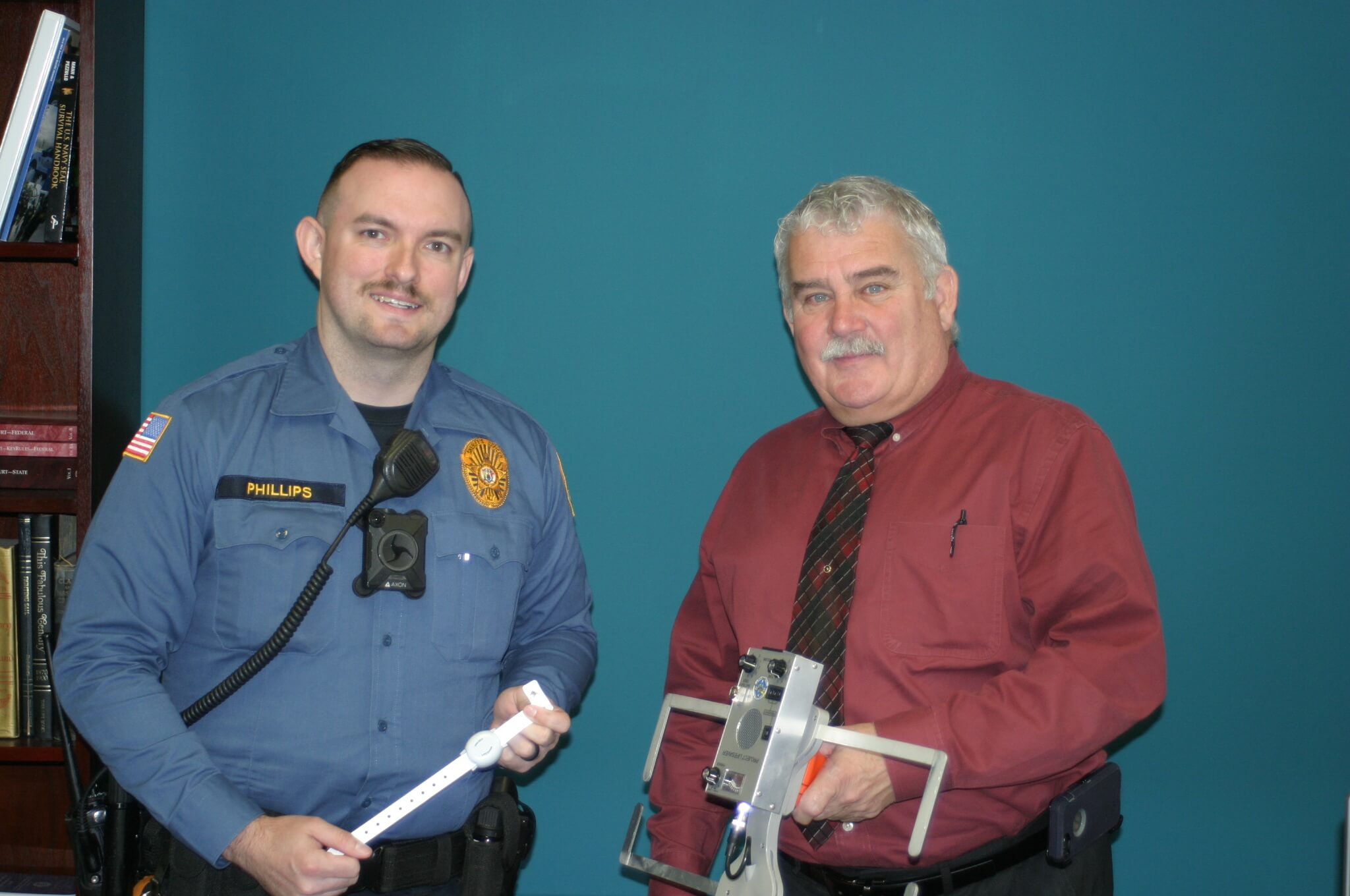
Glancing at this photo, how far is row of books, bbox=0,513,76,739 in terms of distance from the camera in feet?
7.42

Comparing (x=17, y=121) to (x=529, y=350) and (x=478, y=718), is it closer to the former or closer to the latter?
(x=529, y=350)

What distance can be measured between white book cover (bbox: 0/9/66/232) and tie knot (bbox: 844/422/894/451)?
183 centimetres

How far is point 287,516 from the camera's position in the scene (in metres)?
1.87

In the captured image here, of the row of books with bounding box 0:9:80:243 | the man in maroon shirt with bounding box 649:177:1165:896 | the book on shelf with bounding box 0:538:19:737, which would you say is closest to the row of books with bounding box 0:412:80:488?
the book on shelf with bounding box 0:538:19:737

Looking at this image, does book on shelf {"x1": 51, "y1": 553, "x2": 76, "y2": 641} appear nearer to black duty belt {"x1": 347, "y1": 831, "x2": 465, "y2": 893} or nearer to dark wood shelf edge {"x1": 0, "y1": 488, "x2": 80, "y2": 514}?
dark wood shelf edge {"x1": 0, "y1": 488, "x2": 80, "y2": 514}

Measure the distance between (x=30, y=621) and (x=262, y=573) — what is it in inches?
31.4

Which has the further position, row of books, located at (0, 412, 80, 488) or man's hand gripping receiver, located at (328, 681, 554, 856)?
row of books, located at (0, 412, 80, 488)

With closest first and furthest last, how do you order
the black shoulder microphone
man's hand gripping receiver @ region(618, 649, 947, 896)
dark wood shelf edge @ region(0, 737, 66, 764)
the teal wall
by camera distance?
man's hand gripping receiver @ region(618, 649, 947, 896) < the black shoulder microphone < dark wood shelf edge @ region(0, 737, 66, 764) < the teal wall

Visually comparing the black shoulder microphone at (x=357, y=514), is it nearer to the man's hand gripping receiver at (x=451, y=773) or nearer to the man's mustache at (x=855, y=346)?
the man's hand gripping receiver at (x=451, y=773)

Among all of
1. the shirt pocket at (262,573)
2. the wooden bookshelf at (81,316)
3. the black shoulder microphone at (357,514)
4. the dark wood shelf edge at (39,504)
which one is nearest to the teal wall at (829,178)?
the wooden bookshelf at (81,316)

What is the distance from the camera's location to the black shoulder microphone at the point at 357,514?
176 cm

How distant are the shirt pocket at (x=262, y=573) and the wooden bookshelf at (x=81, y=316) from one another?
22.9 inches

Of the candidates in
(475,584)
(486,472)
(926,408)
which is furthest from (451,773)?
(926,408)

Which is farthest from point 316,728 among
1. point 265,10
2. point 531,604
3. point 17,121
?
point 265,10
